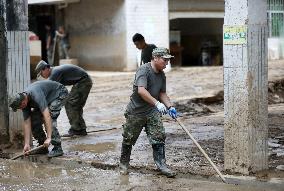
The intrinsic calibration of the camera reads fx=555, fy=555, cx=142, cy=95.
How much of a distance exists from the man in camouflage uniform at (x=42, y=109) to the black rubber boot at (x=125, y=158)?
1194mm

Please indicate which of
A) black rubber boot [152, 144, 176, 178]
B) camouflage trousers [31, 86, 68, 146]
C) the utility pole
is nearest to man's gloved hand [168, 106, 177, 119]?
black rubber boot [152, 144, 176, 178]

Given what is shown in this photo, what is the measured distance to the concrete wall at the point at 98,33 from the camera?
22.8 m

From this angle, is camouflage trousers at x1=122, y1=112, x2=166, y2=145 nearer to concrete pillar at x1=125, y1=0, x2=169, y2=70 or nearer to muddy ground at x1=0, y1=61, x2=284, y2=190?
muddy ground at x1=0, y1=61, x2=284, y2=190

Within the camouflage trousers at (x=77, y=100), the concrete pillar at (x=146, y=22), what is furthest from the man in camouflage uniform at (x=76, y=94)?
the concrete pillar at (x=146, y=22)

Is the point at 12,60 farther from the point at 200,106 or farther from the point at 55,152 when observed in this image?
the point at 200,106

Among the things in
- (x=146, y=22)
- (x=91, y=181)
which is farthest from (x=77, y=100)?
(x=146, y=22)

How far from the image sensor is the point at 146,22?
74.7 ft

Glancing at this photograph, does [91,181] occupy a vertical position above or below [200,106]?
below

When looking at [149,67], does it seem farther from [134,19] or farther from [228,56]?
[134,19]

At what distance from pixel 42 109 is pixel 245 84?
3022 mm

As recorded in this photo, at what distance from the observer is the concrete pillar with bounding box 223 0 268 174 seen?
6.83 metres

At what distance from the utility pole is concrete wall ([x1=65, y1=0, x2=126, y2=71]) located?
13.3m

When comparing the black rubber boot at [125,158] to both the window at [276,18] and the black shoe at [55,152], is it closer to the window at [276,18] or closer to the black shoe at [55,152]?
the black shoe at [55,152]

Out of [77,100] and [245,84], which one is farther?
[77,100]
